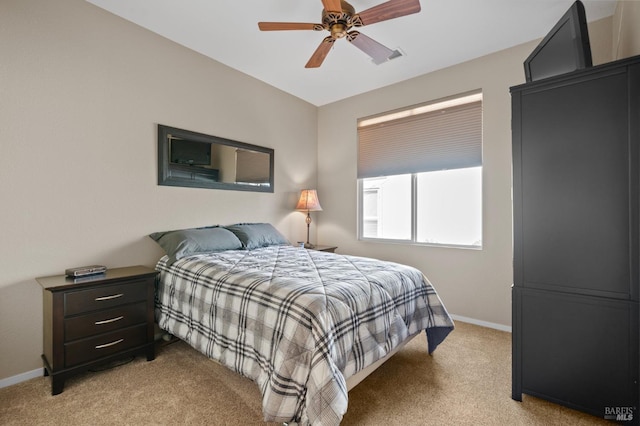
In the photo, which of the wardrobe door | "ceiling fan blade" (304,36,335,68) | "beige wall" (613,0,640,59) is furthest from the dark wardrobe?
"ceiling fan blade" (304,36,335,68)

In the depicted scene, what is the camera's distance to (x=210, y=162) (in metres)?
3.21

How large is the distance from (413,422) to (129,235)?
2593mm

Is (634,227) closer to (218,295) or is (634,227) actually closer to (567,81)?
(567,81)

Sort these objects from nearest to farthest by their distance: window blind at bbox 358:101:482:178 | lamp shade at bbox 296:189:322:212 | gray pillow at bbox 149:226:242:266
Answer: gray pillow at bbox 149:226:242:266
window blind at bbox 358:101:482:178
lamp shade at bbox 296:189:322:212

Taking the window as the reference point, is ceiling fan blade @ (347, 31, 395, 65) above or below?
above

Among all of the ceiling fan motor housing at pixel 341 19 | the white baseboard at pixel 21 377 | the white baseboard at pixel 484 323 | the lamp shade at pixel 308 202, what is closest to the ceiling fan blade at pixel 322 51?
the ceiling fan motor housing at pixel 341 19

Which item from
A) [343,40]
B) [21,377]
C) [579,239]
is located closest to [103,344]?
[21,377]

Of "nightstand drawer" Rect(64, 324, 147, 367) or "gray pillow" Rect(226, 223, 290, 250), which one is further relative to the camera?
"gray pillow" Rect(226, 223, 290, 250)

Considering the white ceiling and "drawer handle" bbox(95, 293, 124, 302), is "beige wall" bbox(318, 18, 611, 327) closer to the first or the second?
the white ceiling

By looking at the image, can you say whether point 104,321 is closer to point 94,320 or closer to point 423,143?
point 94,320

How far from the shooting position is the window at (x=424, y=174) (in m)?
3.25

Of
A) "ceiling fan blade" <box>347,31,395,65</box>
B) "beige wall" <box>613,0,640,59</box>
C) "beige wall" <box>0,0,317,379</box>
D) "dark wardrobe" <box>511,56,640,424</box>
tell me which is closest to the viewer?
"dark wardrobe" <box>511,56,640,424</box>

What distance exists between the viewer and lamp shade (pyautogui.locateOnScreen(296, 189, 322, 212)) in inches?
158

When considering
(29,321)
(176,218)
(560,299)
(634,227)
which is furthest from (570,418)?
(29,321)
